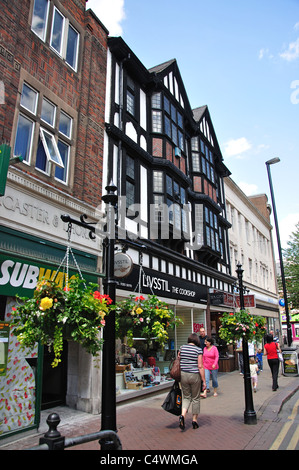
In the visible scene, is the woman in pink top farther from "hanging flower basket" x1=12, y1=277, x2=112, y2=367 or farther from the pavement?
"hanging flower basket" x1=12, y1=277, x2=112, y2=367

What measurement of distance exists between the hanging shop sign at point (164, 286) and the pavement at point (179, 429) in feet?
11.0

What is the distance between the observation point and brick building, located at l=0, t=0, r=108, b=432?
6891mm

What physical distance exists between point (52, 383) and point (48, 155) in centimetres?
583

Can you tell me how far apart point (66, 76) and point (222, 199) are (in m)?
15.8

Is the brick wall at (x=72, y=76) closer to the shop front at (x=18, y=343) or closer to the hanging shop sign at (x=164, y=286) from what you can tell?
the shop front at (x=18, y=343)

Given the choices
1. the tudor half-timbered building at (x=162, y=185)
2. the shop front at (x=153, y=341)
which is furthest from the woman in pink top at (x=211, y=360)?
the tudor half-timbered building at (x=162, y=185)

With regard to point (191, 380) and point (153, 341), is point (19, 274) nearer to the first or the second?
point (153, 341)

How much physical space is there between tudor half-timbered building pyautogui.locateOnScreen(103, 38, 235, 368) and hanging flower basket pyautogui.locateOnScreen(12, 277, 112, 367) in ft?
17.1

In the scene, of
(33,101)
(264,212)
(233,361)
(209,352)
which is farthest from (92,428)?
(264,212)

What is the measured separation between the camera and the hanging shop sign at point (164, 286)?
10617 mm

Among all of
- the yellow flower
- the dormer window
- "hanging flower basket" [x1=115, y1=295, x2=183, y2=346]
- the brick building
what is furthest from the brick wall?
the yellow flower
